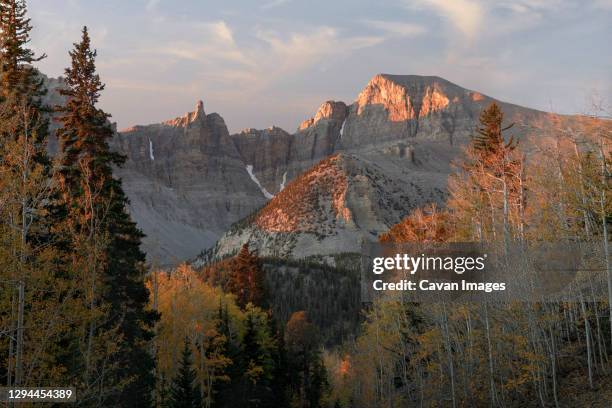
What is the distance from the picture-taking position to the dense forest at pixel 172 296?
19.0m

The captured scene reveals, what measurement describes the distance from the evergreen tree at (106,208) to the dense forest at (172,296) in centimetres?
10

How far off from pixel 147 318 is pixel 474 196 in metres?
18.4

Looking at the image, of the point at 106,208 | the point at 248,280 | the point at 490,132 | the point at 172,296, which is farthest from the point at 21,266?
the point at 248,280

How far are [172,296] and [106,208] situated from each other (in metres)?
17.9

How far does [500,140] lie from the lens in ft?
155

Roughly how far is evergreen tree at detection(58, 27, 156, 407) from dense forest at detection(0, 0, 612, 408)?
96 millimetres

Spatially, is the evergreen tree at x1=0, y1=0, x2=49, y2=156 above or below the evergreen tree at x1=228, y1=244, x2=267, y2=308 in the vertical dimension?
above

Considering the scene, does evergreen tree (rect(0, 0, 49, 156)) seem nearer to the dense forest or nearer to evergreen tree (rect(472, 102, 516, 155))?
the dense forest

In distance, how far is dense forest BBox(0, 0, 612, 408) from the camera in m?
19.0

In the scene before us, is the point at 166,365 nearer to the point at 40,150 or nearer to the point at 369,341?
the point at 369,341

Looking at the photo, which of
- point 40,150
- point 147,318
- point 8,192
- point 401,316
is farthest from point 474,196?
point 8,192

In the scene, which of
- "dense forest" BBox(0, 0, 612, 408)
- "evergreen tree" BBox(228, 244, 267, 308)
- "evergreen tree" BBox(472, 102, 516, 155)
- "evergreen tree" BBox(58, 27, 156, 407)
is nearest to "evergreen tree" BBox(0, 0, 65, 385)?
"dense forest" BBox(0, 0, 612, 408)

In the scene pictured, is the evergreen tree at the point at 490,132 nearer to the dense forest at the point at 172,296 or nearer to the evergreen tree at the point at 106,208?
the dense forest at the point at 172,296

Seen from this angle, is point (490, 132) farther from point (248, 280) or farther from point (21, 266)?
point (21, 266)
